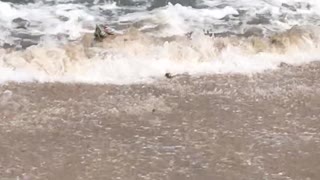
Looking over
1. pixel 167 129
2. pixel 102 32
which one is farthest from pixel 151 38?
pixel 167 129

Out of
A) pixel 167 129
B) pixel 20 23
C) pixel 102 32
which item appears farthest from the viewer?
pixel 20 23

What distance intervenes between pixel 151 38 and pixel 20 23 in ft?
4.85

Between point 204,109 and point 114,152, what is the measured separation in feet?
3.35

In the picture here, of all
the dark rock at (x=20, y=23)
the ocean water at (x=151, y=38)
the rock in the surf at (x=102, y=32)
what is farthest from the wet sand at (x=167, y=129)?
the dark rock at (x=20, y=23)

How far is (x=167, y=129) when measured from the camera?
20.4ft

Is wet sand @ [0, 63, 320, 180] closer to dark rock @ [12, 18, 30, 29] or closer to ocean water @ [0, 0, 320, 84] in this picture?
ocean water @ [0, 0, 320, 84]

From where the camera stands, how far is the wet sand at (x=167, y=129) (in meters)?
5.65

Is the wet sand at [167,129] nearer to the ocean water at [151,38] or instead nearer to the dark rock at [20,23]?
the ocean water at [151,38]

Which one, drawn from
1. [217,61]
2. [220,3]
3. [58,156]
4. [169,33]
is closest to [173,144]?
[58,156]

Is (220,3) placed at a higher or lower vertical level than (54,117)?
higher

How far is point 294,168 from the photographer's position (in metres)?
5.70

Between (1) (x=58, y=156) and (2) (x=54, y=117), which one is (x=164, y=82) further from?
(1) (x=58, y=156)

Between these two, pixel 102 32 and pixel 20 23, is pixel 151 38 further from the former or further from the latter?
pixel 20 23

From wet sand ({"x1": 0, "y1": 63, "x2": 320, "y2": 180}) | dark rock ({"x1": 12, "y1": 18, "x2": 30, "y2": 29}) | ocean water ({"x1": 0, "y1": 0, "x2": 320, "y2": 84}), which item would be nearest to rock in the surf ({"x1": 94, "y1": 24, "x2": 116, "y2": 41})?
ocean water ({"x1": 0, "y1": 0, "x2": 320, "y2": 84})
